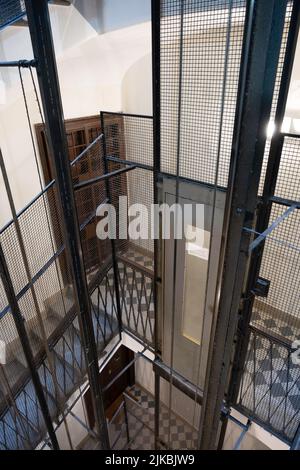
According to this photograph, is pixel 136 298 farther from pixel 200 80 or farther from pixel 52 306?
pixel 200 80

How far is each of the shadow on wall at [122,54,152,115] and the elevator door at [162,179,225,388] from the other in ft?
4.06

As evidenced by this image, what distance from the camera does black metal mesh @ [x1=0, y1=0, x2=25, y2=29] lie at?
4.91ft

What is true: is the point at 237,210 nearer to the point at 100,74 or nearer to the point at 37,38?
the point at 37,38

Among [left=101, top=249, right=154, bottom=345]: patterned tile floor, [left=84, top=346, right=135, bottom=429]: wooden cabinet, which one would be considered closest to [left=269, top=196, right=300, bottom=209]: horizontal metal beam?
[left=101, top=249, right=154, bottom=345]: patterned tile floor

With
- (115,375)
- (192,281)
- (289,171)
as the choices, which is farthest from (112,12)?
(115,375)

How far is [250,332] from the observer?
2006 mm

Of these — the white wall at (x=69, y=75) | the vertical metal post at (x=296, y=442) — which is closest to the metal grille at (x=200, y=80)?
the white wall at (x=69, y=75)

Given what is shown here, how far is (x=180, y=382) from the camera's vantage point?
264 centimetres

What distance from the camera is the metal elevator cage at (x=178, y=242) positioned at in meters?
1.15

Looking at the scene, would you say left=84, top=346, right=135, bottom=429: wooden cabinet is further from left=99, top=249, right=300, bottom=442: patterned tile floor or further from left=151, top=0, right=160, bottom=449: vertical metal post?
left=99, top=249, right=300, bottom=442: patterned tile floor

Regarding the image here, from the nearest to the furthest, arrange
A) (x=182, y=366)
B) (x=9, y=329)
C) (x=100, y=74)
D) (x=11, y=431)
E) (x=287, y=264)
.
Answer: (x=287, y=264), (x=9, y=329), (x=11, y=431), (x=182, y=366), (x=100, y=74)

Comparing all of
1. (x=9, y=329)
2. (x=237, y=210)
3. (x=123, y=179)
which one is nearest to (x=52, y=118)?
(x=237, y=210)

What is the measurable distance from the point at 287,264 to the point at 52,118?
132cm

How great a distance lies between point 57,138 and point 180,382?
7.43ft
